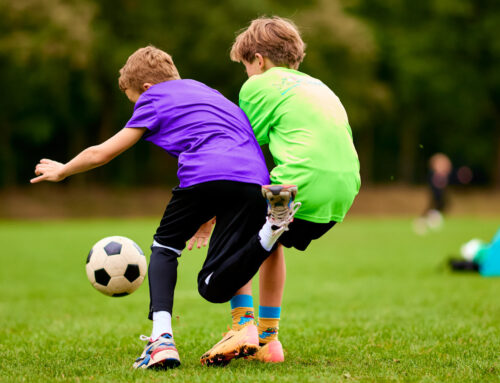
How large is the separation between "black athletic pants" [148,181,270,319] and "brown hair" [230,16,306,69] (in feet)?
2.73

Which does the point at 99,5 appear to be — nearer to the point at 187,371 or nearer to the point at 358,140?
the point at 358,140

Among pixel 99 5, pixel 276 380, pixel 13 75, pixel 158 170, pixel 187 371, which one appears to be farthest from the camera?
pixel 158 170

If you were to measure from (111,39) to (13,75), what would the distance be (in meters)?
4.91

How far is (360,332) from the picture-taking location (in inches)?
217

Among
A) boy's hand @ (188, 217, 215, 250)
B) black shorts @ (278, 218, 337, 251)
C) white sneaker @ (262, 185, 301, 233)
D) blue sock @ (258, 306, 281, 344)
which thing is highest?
white sneaker @ (262, 185, 301, 233)

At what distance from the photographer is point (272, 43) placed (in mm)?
4191

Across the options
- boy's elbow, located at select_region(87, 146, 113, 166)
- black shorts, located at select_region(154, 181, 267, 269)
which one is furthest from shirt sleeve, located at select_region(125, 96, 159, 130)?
black shorts, located at select_region(154, 181, 267, 269)

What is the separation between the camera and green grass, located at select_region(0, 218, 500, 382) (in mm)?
3859

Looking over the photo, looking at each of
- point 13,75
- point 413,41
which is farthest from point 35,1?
point 413,41

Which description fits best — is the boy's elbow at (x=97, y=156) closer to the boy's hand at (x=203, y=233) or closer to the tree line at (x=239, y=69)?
the boy's hand at (x=203, y=233)

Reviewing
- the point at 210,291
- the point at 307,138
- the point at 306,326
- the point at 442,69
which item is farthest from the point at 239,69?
the point at 210,291

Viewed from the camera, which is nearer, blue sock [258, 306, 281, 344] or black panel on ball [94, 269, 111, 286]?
blue sock [258, 306, 281, 344]

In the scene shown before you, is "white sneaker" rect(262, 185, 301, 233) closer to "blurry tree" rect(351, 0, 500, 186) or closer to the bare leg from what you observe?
the bare leg

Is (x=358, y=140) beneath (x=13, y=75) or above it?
beneath
